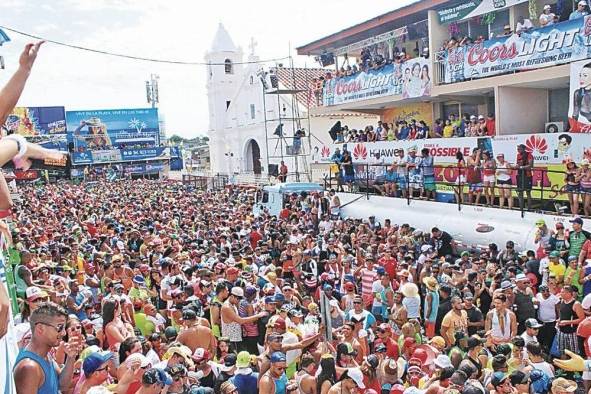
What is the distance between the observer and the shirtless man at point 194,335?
6.18 metres

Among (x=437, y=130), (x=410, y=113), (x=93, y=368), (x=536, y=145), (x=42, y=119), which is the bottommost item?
(x=93, y=368)

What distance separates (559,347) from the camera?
23.8ft

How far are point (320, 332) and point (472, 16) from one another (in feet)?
39.6

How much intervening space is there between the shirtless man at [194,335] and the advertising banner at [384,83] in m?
12.9

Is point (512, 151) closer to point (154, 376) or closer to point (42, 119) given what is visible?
point (154, 376)

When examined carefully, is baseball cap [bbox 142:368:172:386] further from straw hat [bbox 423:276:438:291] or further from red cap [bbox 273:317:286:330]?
straw hat [bbox 423:276:438:291]

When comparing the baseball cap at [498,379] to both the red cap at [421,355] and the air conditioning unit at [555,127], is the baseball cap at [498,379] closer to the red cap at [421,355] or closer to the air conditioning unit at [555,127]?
the red cap at [421,355]

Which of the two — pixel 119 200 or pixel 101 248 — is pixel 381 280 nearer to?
pixel 101 248

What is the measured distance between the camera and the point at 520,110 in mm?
15422

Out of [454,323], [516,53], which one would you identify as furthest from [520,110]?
[454,323]

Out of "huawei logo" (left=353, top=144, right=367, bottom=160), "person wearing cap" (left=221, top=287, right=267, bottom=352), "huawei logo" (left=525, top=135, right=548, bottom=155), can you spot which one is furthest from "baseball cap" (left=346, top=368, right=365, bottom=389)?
"huawei logo" (left=353, top=144, right=367, bottom=160)

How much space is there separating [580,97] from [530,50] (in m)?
2.12

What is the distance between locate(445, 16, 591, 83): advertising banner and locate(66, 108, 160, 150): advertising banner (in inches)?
1862

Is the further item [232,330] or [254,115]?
[254,115]
